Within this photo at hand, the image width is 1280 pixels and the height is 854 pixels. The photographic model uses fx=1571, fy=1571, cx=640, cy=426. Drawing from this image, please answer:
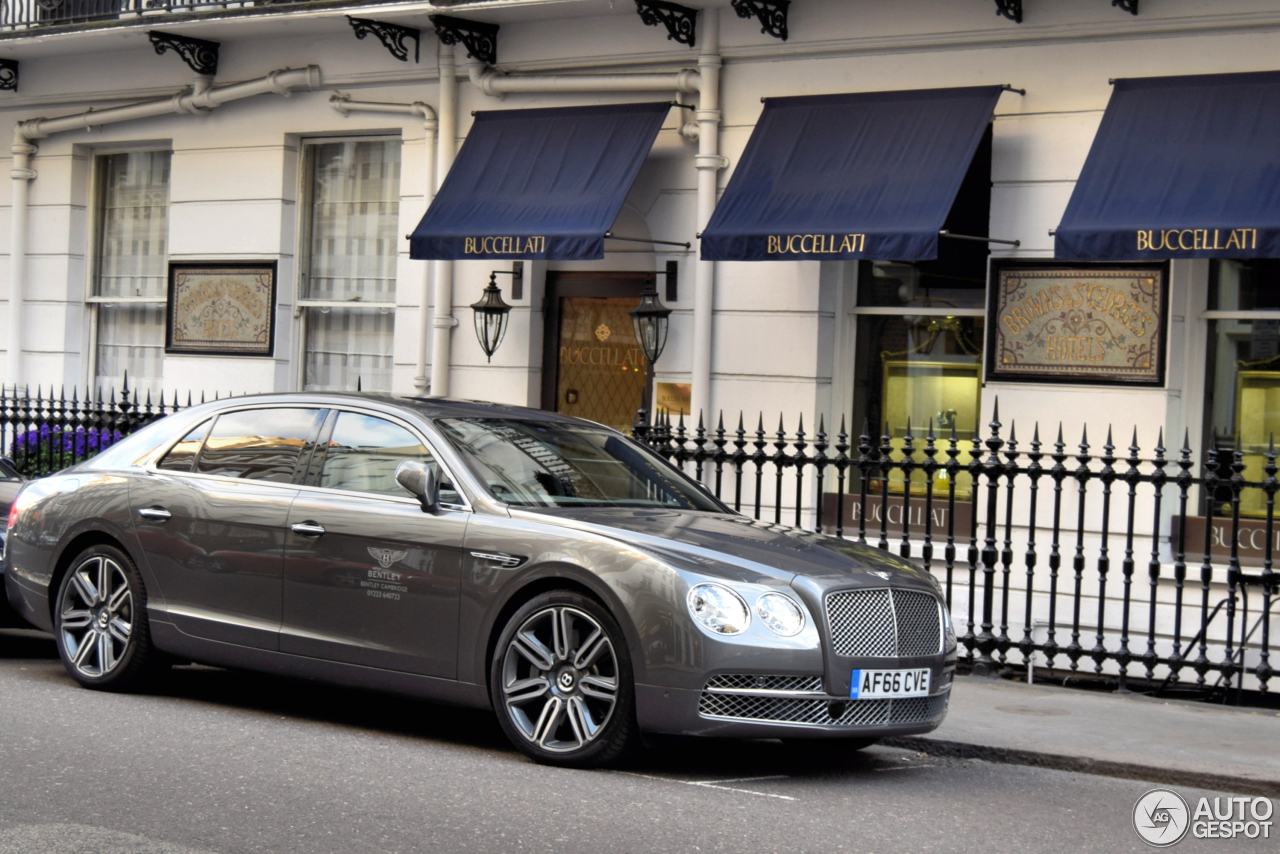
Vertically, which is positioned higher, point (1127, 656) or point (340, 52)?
point (340, 52)

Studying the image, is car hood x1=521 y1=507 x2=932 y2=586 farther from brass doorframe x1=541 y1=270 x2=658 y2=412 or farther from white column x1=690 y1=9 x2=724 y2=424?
brass doorframe x1=541 y1=270 x2=658 y2=412

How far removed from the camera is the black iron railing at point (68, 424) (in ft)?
42.4

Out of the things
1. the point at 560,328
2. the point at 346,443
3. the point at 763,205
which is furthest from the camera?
the point at 560,328

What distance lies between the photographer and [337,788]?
603cm

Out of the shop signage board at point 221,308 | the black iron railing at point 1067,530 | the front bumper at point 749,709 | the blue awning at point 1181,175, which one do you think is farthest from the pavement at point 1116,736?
the shop signage board at point 221,308

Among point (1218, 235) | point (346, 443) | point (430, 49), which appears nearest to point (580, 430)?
point (346, 443)

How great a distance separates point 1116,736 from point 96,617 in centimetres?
518

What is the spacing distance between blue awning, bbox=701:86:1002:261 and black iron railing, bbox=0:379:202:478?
4.53 m

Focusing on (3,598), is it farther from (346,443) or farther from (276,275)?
(276,275)

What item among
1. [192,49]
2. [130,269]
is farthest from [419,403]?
A: [130,269]

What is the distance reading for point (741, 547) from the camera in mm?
6605


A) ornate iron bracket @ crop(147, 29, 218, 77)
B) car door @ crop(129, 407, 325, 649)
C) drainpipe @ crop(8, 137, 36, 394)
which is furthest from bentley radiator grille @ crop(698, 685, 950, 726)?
drainpipe @ crop(8, 137, 36, 394)

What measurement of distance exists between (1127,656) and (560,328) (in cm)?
622

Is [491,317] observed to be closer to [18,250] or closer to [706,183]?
[706,183]
